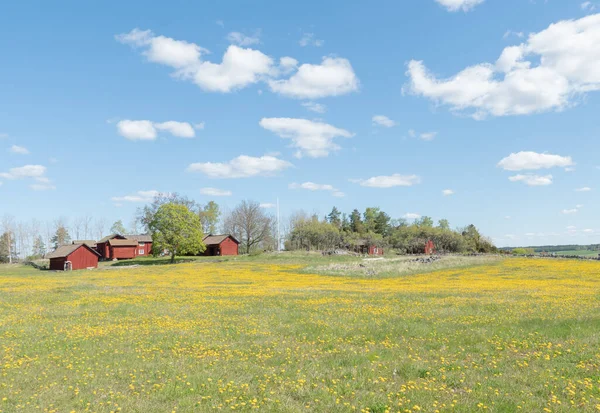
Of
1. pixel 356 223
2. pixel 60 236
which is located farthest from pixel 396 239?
pixel 60 236

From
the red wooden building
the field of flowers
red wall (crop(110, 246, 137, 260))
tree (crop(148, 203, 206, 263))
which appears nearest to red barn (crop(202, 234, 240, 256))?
the red wooden building

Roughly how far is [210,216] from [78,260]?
69.2 metres

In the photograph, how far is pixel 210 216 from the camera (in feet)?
465

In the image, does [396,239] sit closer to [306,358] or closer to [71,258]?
[71,258]

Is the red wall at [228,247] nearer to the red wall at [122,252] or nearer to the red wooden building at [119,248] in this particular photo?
the red wooden building at [119,248]

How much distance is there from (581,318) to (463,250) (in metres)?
114

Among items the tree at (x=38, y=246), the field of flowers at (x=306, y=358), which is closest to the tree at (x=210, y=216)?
the tree at (x=38, y=246)

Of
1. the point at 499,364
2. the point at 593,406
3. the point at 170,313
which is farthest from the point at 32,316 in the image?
the point at 593,406

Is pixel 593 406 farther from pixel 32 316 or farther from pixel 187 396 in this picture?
pixel 32 316

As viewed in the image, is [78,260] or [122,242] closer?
[78,260]

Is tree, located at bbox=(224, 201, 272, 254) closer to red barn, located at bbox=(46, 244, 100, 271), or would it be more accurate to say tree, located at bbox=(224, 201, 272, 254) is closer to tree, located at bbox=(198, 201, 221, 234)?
tree, located at bbox=(198, 201, 221, 234)

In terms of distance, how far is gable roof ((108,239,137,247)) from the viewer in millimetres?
107688

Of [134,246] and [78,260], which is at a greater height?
[134,246]

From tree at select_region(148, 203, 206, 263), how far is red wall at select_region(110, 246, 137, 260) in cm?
2862
